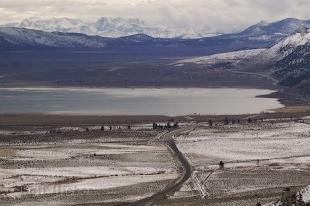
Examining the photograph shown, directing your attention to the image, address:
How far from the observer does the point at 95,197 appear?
5581 cm

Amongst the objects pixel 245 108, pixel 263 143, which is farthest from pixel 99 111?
pixel 263 143

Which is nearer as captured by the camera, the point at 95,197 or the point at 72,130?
the point at 95,197

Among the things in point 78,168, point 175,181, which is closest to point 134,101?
point 78,168

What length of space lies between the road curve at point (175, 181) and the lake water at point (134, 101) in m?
38.9

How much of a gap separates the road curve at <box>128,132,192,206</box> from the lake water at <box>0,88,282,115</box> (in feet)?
127

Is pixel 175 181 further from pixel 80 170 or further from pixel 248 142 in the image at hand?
pixel 248 142

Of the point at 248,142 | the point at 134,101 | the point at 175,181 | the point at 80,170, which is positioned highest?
the point at 134,101

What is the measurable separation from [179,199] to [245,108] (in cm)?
7199

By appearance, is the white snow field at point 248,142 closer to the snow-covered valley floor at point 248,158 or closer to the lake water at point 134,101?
the snow-covered valley floor at point 248,158

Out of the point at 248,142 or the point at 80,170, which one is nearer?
the point at 80,170

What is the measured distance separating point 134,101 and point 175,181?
78.4m

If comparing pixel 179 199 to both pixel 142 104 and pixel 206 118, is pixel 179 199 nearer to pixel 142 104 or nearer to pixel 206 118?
pixel 206 118

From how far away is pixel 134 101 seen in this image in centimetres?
13888

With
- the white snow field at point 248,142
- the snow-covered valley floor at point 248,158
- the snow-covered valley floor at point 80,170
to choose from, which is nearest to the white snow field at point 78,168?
the snow-covered valley floor at point 80,170
